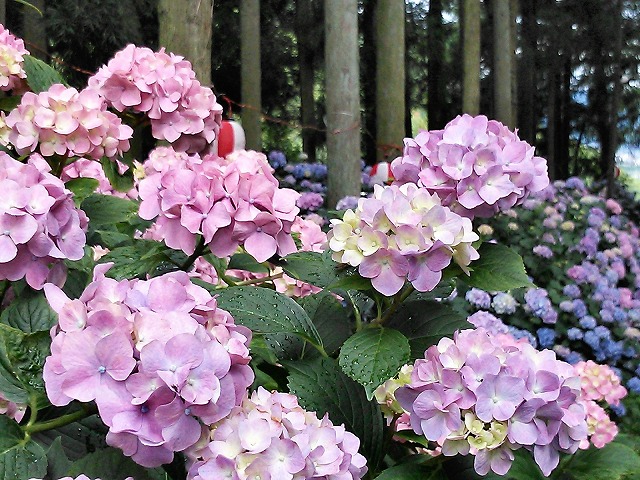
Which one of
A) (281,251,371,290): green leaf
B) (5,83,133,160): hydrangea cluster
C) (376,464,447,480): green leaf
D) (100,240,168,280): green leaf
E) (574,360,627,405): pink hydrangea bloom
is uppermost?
(5,83,133,160): hydrangea cluster

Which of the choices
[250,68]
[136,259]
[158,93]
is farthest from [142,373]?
[250,68]

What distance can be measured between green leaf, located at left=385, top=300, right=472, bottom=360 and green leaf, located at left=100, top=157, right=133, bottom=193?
548 millimetres

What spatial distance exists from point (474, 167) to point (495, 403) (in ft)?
0.99

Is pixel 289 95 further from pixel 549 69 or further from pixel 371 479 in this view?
pixel 371 479

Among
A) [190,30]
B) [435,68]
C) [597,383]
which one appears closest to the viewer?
[597,383]

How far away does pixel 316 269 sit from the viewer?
97 centimetres

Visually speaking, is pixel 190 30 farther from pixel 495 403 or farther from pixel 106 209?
pixel 495 403

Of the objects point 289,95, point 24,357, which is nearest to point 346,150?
point 24,357

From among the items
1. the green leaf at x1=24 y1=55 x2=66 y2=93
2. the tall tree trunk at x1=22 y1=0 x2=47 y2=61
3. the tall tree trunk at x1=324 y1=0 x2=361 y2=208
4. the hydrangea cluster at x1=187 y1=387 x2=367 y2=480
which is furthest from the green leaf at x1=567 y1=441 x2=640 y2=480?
the tall tree trunk at x1=22 y1=0 x2=47 y2=61

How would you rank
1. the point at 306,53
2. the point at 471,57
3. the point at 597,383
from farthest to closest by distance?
1. the point at 306,53
2. the point at 471,57
3. the point at 597,383

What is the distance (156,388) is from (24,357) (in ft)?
0.56

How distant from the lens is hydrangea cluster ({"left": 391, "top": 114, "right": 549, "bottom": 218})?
0.92 meters

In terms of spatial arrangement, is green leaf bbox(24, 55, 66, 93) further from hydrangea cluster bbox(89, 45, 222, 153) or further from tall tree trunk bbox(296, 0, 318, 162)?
tall tree trunk bbox(296, 0, 318, 162)

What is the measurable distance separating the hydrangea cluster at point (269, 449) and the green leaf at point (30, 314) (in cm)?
27
